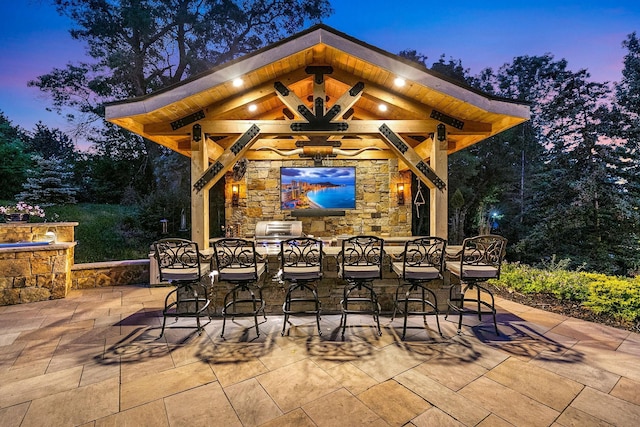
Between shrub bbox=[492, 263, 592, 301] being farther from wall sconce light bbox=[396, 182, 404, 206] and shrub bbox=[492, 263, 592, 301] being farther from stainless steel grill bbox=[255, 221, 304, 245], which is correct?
stainless steel grill bbox=[255, 221, 304, 245]

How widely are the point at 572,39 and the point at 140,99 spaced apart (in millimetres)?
22493

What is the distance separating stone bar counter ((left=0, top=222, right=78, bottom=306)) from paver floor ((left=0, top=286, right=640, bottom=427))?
35.4 inches

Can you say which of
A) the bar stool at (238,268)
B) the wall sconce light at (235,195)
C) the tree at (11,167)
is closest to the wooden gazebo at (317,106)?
the bar stool at (238,268)

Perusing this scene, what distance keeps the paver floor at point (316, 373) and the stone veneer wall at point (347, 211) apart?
438 centimetres

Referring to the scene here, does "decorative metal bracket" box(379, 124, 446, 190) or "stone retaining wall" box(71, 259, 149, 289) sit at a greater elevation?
"decorative metal bracket" box(379, 124, 446, 190)

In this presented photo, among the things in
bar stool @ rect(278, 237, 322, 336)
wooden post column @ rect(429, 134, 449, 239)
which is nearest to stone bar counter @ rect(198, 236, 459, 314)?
bar stool @ rect(278, 237, 322, 336)

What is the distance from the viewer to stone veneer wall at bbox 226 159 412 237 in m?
8.14

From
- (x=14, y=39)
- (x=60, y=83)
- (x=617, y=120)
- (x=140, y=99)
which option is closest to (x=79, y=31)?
(x=60, y=83)

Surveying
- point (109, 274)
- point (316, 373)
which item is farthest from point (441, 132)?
point (109, 274)

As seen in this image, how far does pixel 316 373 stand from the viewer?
262 centimetres

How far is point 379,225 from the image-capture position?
8.31 meters

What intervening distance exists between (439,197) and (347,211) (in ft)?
12.1

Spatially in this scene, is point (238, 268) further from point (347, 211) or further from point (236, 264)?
point (347, 211)

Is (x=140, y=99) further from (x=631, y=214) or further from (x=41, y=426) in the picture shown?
(x=631, y=214)
